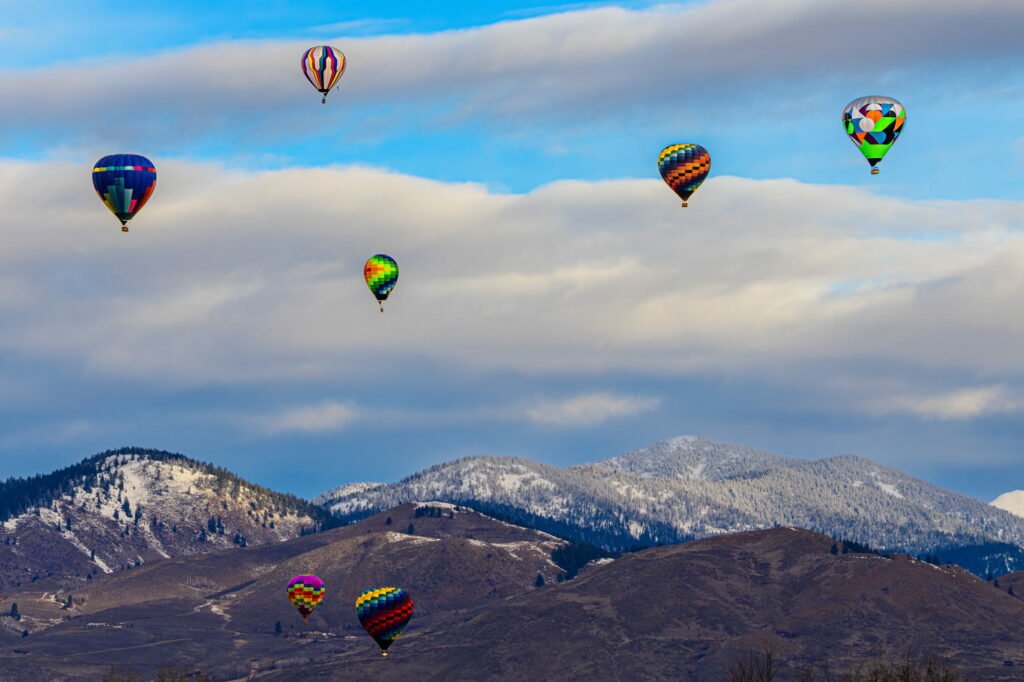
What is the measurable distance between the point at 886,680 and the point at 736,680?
18533 millimetres

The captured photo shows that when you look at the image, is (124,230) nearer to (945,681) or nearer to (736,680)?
(736,680)

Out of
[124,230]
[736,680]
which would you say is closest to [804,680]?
[736,680]

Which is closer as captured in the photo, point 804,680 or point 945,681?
point 945,681

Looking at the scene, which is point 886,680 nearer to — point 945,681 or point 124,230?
point 945,681

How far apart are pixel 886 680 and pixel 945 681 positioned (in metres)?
7.79

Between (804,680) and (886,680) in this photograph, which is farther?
(804,680)

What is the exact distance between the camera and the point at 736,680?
182 m

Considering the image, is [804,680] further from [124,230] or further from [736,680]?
[124,230]

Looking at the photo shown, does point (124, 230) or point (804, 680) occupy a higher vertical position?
point (124, 230)

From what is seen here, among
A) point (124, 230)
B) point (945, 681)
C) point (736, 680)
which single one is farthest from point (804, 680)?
point (124, 230)

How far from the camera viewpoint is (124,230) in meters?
183

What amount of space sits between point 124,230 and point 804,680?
307 ft

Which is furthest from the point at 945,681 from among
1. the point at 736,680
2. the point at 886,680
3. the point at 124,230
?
the point at 124,230

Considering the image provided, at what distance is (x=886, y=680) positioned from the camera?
557 ft
